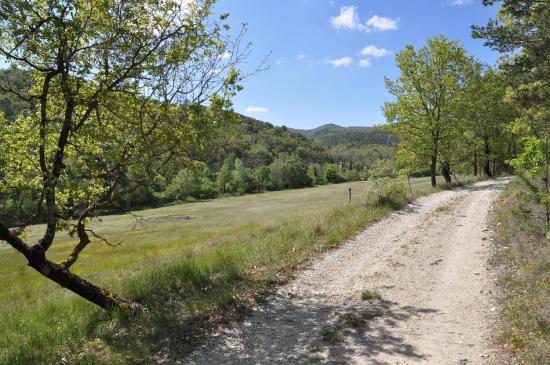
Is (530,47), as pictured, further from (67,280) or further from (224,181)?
(224,181)

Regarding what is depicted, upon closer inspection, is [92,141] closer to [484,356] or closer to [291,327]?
[291,327]

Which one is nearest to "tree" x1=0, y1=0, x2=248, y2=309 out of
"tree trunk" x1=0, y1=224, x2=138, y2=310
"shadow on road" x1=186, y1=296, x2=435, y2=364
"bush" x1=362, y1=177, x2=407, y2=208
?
"tree trunk" x1=0, y1=224, x2=138, y2=310

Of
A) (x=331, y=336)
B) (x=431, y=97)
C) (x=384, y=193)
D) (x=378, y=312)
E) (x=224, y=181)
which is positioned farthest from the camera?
(x=224, y=181)

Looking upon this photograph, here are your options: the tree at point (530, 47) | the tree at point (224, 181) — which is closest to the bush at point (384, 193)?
the tree at point (530, 47)

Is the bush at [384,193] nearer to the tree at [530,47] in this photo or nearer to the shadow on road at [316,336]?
the tree at [530,47]

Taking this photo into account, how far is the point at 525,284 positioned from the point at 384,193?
1238 centimetres

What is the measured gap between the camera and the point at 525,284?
25.7ft

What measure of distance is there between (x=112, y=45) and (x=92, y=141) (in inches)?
82.5

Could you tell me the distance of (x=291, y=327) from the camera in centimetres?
721

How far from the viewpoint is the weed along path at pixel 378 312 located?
6059 millimetres

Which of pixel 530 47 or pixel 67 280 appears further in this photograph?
pixel 530 47

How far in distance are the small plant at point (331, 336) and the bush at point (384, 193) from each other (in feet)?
44.1

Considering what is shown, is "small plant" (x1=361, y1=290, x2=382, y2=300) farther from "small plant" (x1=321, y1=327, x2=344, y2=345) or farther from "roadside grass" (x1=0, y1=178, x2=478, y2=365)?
"roadside grass" (x1=0, y1=178, x2=478, y2=365)

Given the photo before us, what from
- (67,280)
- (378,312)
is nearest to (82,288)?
(67,280)
